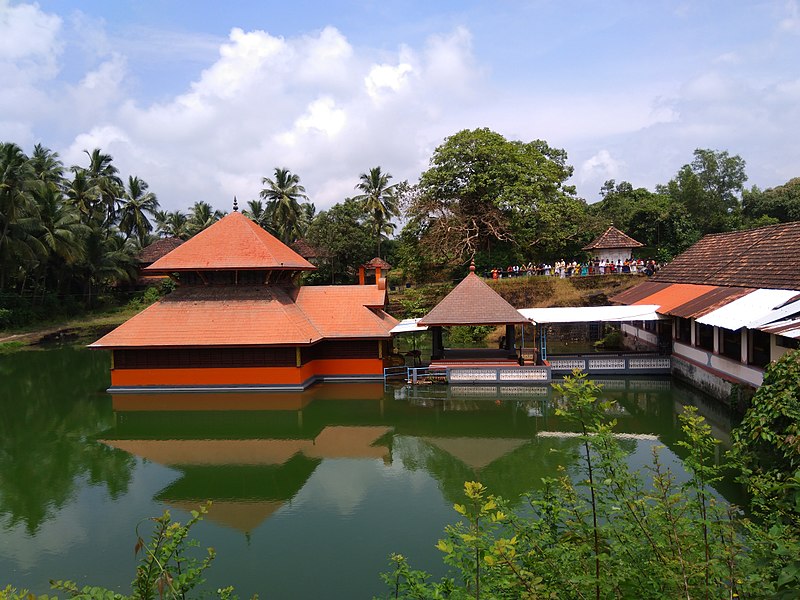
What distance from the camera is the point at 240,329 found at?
51.3 feet

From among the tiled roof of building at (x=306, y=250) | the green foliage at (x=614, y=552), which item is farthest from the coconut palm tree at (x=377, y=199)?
the green foliage at (x=614, y=552)

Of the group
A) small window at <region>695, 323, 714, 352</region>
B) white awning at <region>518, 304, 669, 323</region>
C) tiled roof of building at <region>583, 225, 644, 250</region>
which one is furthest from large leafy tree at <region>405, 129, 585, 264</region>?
small window at <region>695, 323, 714, 352</region>

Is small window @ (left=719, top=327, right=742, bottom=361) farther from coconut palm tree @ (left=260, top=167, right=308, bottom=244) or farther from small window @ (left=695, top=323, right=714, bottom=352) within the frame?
coconut palm tree @ (left=260, top=167, right=308, bottom=244)

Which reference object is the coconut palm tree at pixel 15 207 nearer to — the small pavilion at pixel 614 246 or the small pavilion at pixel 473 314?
the small pavilion at pixel 473 314

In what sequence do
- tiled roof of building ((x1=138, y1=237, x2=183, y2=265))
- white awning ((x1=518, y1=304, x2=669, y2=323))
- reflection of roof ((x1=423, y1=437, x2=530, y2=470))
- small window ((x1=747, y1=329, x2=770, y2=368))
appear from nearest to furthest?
1. reflection of roof ((x1=423, y1=437, x2=530, y2=470))
2. small window ((x1=747, y1=329, x2=770, y2=368))
3. white awning ((x1=518, y1=304, x2=669, y2=323))
4. tiled roof of building ((x1=138, y1=237, x2=183, y2=265))

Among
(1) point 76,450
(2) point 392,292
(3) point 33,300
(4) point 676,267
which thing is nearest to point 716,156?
(4) point 676,267

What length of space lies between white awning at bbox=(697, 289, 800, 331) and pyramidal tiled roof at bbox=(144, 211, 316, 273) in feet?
38.3

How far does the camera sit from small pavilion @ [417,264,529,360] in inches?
615

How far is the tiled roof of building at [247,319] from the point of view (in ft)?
50.8

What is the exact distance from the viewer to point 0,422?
44.7 feet

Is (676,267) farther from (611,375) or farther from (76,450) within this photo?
(76,450)

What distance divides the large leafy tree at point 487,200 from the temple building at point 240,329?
1094 cm

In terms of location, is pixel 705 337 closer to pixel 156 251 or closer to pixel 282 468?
pixel 282 468

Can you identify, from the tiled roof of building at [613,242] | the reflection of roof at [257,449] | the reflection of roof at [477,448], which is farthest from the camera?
the tiled roof of building at [613,242]
